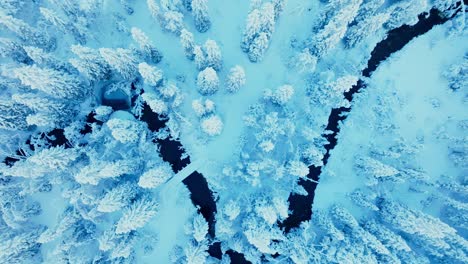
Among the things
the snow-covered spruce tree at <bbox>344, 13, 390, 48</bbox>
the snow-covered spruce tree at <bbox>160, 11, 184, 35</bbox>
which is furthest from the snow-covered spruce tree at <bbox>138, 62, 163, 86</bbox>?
the snow-covered spruce tree at <bbox>344, 13, 390, 48</bbox>

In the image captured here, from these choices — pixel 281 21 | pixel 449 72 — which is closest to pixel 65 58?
pixel 281 21

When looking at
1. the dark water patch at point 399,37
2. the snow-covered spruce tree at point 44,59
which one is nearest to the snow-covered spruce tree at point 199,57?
the snow-covered spruce tree at point 44,59

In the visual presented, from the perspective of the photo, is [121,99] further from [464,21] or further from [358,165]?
[464,21]

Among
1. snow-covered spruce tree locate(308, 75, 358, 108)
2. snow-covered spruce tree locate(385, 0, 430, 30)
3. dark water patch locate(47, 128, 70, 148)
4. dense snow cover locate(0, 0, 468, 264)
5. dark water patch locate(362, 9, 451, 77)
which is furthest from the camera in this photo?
dark water patch locate(362, 9, 451, 77)

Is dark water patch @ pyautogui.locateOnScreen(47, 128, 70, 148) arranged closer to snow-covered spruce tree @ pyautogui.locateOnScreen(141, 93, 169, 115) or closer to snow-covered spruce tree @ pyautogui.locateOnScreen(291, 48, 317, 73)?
snow-covered spruce tree @ pyautogui.locateOnScreen(141, 93, 169, 115)

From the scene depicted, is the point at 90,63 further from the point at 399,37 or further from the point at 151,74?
the point at 399,37

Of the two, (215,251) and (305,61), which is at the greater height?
(305,61)

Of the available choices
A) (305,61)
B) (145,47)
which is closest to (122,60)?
(145,47)
